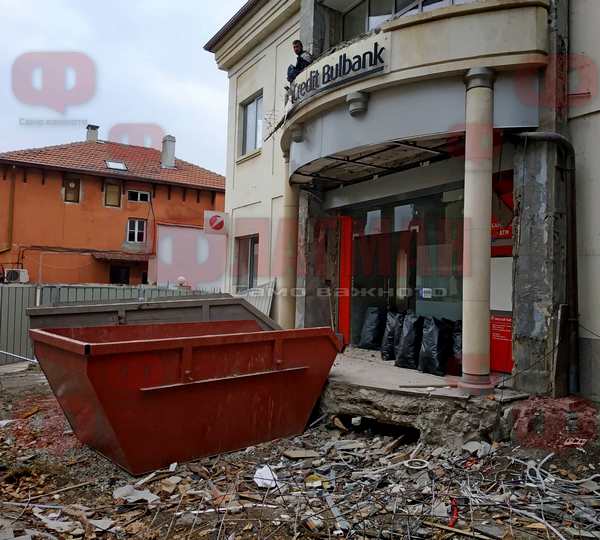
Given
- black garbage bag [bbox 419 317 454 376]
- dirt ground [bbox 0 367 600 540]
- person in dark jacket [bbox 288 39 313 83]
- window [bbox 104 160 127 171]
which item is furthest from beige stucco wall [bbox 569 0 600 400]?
window [bbox 104 160 127 171]

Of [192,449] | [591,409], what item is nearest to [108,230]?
[192,449]

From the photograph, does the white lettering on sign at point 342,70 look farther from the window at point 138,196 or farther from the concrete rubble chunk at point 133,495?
the window at point 138,196

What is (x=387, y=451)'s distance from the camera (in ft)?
17.8

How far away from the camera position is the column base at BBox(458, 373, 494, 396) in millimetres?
5434

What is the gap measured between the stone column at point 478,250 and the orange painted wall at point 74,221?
23.4m

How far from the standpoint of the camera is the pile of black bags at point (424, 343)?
675cm

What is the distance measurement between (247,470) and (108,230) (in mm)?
23909

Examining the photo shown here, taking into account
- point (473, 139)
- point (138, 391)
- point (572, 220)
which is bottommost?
point (138, 391)

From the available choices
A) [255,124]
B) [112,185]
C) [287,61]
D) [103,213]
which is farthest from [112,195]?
→ [287,61]

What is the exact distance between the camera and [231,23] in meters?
11.9

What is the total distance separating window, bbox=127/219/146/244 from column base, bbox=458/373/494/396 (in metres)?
24.6

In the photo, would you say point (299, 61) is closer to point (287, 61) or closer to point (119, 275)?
point (287, 61)

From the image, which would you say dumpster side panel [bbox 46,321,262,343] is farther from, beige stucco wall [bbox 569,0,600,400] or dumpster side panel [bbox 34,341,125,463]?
beige stucco wall [bbox 569,0,600,400]

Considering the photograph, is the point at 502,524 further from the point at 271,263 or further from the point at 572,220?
the point at 271,263
